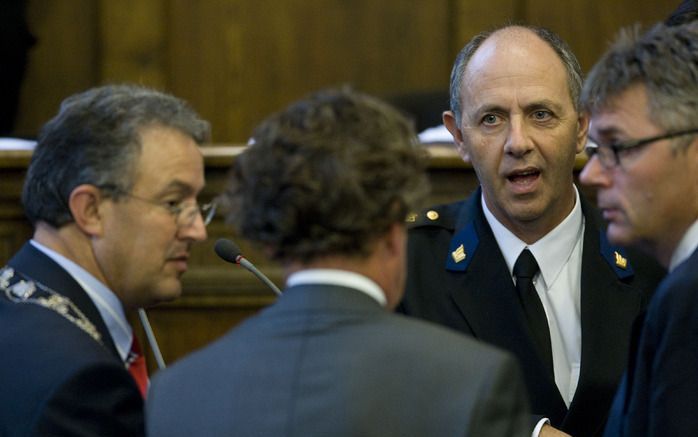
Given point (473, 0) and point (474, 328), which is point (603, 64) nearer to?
point (474, 328)

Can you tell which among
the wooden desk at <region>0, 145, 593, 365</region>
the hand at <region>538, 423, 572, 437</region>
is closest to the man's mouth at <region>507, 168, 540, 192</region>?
Answer: the hand at <region>538, 423, 572, 437</region>

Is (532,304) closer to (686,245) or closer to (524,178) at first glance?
(524,178)

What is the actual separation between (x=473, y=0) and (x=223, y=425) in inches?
182

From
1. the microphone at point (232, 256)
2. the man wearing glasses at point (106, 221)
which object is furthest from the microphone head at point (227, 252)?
the man wearing glasses at point (106, 221)

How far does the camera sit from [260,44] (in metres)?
6.03

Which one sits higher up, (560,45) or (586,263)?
(560,45)

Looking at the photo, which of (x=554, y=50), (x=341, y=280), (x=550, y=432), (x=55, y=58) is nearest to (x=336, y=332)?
(x=341, y=280)

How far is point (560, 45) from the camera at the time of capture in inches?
120

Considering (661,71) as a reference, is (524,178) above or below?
below

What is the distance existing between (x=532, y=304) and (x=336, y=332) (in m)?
1.25

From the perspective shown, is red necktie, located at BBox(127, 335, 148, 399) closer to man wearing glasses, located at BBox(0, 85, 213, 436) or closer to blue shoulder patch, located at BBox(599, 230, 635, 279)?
man wearing glasses, located at BBox(0, 85, 213, 436)

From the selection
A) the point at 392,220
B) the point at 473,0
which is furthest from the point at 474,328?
the point at 473,0

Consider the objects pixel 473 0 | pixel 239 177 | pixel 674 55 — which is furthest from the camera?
pixel 473 0

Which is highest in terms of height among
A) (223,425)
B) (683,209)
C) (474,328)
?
(683,209)
